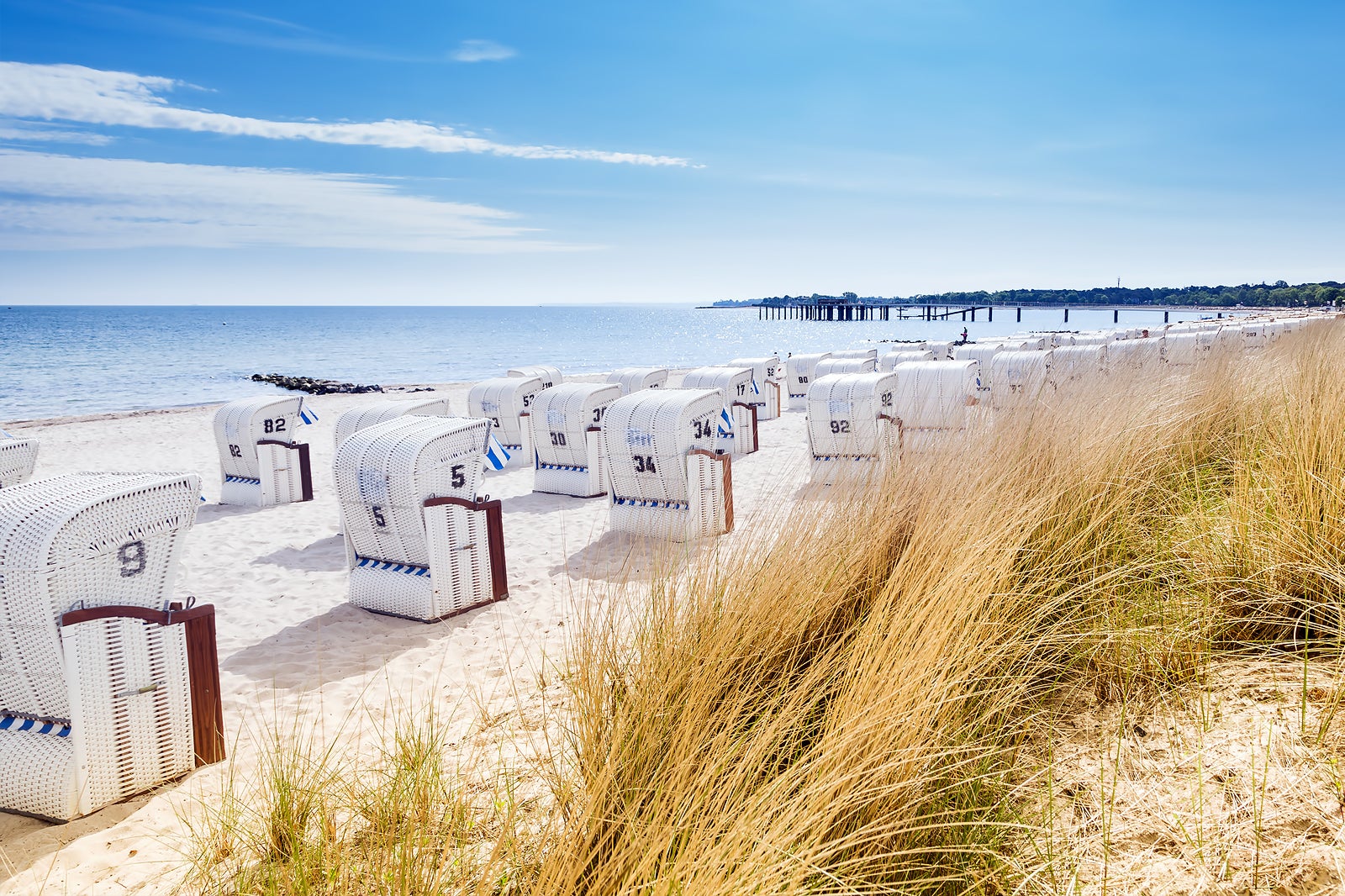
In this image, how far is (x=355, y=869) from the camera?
206 centimetres

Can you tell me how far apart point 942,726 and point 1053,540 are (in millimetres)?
1677

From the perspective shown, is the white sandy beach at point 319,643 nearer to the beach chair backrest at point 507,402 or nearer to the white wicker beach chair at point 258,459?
the white wicker beach chair at point 258,459

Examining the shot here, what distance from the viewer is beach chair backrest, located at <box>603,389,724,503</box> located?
8133mm

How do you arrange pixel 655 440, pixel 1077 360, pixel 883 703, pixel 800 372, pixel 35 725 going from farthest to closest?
pixel 800 372, pixel 1077 360, pixel 655 440, pixel 35 725, pixel 883 703

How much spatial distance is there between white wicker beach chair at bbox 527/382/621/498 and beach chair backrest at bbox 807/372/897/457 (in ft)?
9.37

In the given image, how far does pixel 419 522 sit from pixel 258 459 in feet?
18.7

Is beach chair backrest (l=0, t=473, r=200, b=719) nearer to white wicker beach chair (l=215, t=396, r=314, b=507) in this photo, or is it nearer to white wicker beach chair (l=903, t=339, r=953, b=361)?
white wicker beach chair (l=215, t=396, r=314, b=507)

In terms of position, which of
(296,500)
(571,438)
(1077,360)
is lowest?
(296,500)

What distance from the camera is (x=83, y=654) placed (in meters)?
3.50

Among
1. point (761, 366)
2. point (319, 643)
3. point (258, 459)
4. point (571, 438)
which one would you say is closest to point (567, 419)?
point (571, 438)

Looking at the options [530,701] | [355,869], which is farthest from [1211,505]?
[355,869]

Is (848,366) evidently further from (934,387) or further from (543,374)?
(543,374)

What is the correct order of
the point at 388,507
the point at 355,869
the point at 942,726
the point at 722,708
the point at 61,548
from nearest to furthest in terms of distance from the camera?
the point at 355,869 < the point at 942,726 < the point at 722,708 < the point at 61,548 < the point at 388,507

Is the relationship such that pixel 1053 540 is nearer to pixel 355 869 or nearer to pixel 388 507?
pixel 355 869
